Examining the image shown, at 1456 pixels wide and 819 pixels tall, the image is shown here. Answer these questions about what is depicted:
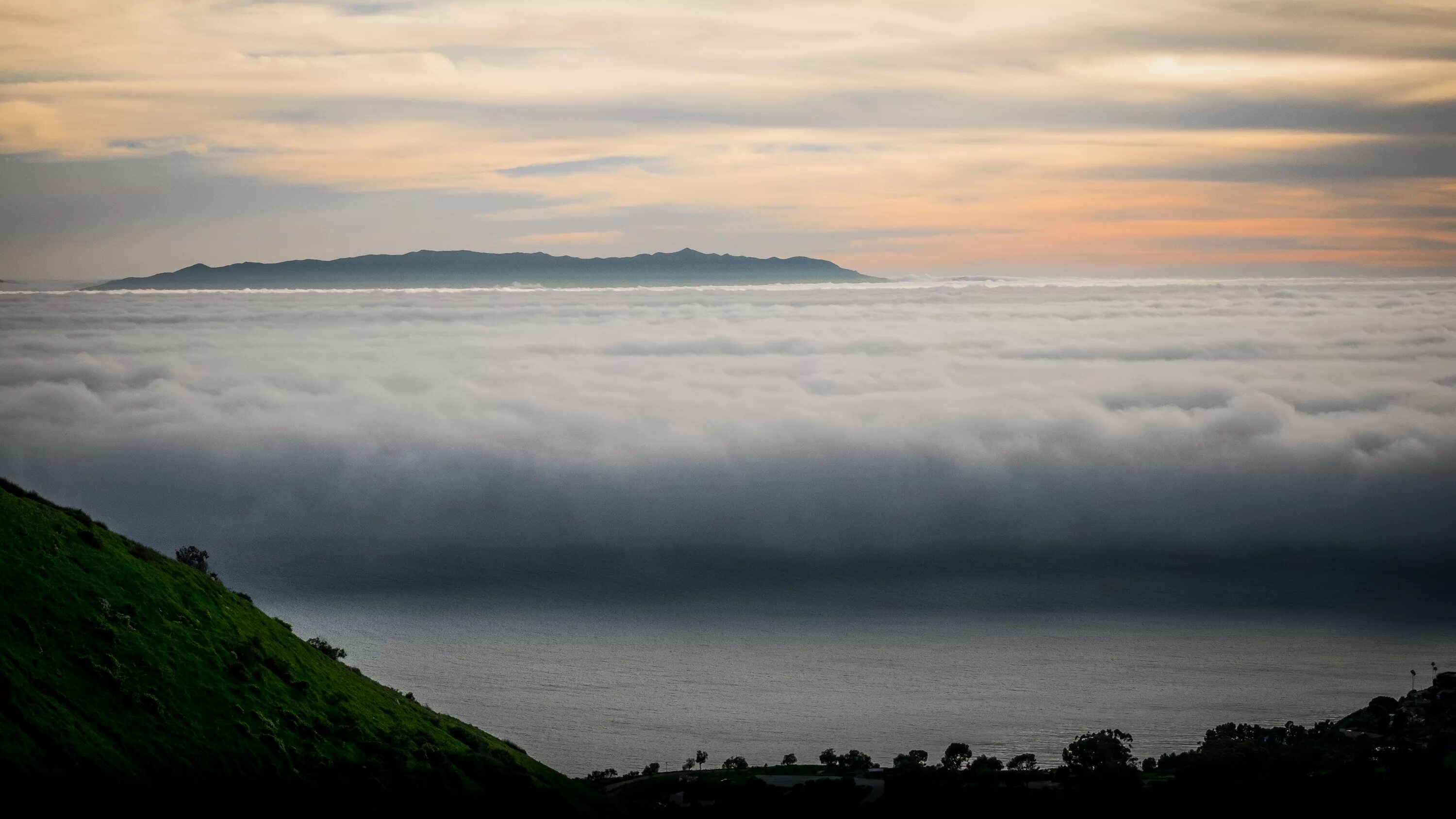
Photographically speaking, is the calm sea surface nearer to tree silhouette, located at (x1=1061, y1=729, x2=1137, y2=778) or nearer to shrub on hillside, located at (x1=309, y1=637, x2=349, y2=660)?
tree silhouette, located at (x1=1061, y1=729, x2=1137, y2=778)

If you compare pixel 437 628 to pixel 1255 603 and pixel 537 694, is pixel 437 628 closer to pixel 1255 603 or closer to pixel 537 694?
pixel 537 694

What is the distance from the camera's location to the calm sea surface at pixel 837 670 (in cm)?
9419

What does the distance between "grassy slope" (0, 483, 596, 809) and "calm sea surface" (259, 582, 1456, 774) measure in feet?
109

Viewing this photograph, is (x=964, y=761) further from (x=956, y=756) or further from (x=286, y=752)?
(x=286, y=752)

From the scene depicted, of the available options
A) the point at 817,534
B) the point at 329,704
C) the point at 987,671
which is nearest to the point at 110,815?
the point at 329,704

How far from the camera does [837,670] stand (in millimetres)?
119500

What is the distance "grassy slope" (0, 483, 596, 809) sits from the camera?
35.8m

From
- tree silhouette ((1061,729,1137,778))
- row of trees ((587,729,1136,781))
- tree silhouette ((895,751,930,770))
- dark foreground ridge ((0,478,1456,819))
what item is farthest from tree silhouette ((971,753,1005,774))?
tree silhouette ((1061,729,1137,778))

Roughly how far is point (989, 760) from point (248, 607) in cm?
5081

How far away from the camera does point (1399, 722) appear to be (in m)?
86.6


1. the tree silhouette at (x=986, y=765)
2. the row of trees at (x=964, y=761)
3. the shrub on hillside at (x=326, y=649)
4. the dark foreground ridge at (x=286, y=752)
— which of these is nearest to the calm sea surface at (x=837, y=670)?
the row of trees at (x=964, y=761)

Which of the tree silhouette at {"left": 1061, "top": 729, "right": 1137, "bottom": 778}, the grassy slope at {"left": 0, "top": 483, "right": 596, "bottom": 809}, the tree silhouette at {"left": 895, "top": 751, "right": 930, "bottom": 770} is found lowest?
the tree silhouette at {"left": 895, "top": 751, "right": 930, "bottom": 770}

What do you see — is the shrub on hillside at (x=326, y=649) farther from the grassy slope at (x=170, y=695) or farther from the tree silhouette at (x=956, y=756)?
the tree silhouette at (x=956, y=756)

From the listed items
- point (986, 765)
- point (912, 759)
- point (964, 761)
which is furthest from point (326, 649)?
point (986, 765)
